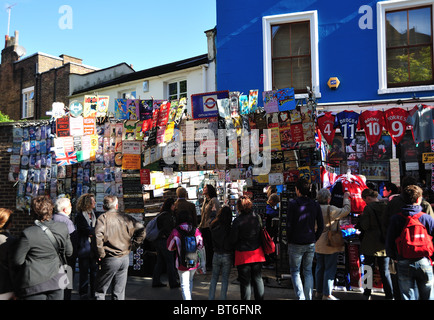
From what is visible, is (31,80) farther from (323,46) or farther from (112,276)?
(112,276)

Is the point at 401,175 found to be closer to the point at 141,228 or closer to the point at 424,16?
the point at 424,16

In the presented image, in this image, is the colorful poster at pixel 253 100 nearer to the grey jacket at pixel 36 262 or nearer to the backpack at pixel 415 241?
the backpack at pixel 415 241

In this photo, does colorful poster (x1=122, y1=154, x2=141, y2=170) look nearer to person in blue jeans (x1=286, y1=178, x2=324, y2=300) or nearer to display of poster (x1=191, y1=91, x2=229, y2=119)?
display of poster (x1=191, y1=91, x2=229, y2=119)

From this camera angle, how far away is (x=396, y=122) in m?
7.29

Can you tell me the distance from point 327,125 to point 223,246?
3.41 m

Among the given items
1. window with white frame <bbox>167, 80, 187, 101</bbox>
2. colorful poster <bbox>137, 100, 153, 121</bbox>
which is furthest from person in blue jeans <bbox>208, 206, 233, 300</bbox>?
window with white frame <bbox>167, 80, 187, 101</bbox>

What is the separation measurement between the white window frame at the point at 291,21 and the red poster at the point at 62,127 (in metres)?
4.98

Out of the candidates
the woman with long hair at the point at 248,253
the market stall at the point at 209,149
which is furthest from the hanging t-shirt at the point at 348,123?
the woman with long hair at the point at 248,253

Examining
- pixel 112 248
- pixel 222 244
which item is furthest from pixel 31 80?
pixel 222 244

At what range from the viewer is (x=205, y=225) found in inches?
331

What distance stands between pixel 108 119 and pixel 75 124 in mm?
730

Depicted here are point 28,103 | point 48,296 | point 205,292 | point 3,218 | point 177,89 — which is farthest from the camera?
point 28,103

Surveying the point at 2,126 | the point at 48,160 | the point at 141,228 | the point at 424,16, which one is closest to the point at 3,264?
the point at 141,228

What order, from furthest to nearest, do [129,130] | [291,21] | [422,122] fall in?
[291,21] → [129,130] → [422,122]
